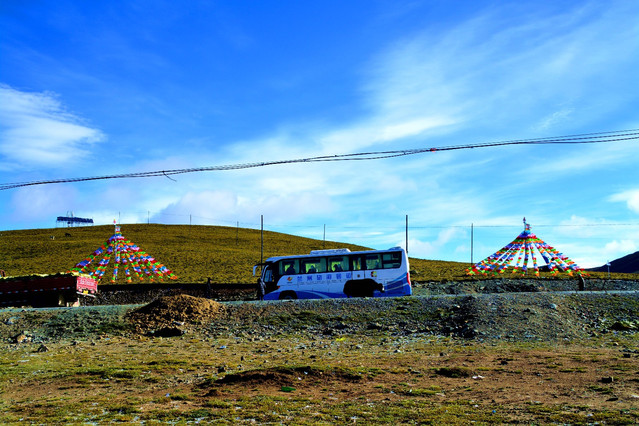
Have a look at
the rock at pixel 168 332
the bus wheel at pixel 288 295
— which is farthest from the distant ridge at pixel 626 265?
the rock at pixel 168 332

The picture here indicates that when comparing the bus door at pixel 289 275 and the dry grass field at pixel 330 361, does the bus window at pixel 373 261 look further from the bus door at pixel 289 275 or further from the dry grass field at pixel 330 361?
the dry grass field at pixel 330 361

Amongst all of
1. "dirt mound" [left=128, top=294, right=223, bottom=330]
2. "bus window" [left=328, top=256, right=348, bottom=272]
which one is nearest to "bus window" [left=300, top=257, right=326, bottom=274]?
"bus window" [left=328, top=256, right=348, bottom=272]

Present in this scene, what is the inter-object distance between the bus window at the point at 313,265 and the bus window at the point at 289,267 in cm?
36

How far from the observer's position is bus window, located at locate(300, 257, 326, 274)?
30.6m

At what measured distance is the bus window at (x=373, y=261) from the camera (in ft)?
98.2

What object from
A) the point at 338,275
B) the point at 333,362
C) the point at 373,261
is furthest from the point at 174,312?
the point at 373,261

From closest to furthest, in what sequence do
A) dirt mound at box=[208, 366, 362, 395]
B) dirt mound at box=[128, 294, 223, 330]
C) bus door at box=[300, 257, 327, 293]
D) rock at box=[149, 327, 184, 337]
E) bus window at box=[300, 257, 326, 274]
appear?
dirt mound at box=[208, 366, 362, 395] → rock at box=[149, 327, 184, 337] → dirt mound at box=[128, 294, 223, 330] → bus door at box=[300, 257, 327, 293] → bus window at box=[300, 257, 326, 274]

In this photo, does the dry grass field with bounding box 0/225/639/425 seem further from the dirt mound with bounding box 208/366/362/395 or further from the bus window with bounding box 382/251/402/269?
the bus window with bounding box 382/251/402/269

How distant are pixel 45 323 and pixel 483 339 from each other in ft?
63.5

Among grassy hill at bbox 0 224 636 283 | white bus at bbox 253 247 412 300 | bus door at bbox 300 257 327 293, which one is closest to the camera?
white bus at bbox 253 247 412 300

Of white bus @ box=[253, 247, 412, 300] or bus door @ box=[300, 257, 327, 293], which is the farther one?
bus door @ box=[300, 257, 327, 293]

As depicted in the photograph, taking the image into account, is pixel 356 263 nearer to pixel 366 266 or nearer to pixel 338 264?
pixel 366 266

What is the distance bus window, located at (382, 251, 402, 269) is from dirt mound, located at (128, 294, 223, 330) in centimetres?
985

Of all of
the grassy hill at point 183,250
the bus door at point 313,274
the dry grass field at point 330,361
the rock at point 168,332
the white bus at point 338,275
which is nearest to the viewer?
the dry grass field at point 330,361
